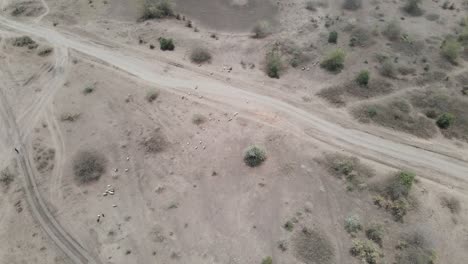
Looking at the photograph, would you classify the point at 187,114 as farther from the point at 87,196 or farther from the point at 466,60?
the point at 466,60

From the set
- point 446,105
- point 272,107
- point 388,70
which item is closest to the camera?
point 446,105

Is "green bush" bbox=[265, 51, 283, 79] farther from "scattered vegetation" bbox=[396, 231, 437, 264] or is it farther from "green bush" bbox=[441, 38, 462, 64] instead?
"scattered vegetation" bbox=[396, 231, 437, 264]

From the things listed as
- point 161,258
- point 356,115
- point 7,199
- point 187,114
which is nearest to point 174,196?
→ point 161,258

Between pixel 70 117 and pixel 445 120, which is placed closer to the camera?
pixel 445 120

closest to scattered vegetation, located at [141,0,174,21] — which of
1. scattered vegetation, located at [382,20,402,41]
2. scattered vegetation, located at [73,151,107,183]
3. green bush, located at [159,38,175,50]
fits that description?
green bush, located at [159,38,175,50]

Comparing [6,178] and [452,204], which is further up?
[452,204]

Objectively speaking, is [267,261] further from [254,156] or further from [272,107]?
[272,107]

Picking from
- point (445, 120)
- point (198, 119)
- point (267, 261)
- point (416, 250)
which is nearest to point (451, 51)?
point (445, 120)
